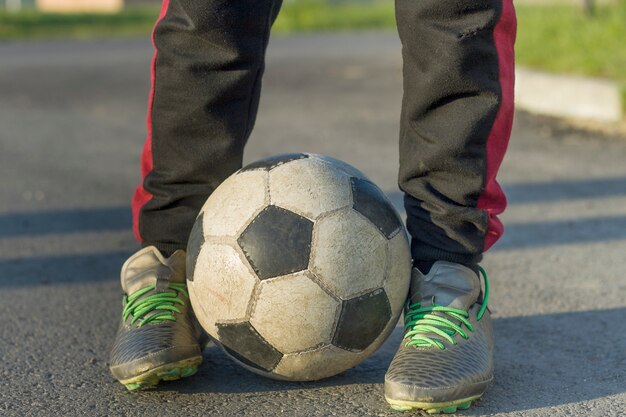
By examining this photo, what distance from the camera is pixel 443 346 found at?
97.3 inches

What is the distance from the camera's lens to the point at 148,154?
282cm

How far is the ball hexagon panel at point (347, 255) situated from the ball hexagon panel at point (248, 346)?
0.21 m

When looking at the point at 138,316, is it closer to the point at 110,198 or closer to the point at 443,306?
the point at 443,306

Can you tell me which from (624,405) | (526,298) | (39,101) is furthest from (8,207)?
(39,101)

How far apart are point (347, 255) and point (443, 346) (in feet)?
1.05

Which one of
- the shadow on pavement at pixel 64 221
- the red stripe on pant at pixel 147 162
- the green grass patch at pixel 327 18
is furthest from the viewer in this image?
the green grass patch at pixel 327 18

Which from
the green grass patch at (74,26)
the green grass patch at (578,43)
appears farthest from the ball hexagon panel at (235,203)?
the green grass patch at (74,26)

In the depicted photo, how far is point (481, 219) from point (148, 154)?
91cm

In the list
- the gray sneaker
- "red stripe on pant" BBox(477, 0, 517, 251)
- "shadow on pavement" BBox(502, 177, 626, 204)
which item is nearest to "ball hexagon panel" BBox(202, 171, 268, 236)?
the gray sneaker

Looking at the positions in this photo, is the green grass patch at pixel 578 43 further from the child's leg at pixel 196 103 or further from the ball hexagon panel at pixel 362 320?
the ball hexagon panel at pixel 362 320

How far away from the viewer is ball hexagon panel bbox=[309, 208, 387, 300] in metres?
2.39

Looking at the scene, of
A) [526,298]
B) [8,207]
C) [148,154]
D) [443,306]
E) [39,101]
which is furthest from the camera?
[39,101]

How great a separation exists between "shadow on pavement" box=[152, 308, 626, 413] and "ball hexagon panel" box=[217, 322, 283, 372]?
0.09 metres

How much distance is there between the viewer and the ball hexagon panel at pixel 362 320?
242 cm
